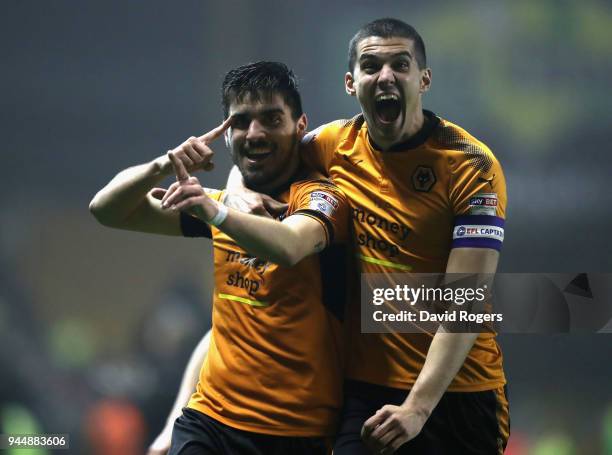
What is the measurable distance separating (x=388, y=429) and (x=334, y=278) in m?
0.54

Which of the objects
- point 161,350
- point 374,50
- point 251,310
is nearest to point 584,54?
point 161,350

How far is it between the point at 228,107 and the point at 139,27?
16.1ft

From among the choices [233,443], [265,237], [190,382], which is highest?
[265,237]

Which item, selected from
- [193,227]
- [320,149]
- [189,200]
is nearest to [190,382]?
[193,227]

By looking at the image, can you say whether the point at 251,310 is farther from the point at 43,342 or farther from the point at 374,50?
the point at 43,342

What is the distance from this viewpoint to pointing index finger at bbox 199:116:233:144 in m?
2.95

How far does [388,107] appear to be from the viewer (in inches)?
119

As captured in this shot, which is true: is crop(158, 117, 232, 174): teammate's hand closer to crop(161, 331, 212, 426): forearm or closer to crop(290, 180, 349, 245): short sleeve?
crop(290, 180, 349, 245): short sleeve

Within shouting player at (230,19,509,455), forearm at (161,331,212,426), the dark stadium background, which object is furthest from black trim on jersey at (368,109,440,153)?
the dark stadium background

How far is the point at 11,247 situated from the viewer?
755 centimetres

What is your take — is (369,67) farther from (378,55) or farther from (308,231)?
(308,231)

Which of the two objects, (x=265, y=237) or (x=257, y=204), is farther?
(x=257, y=204)

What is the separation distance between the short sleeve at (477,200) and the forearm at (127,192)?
951 millimetres

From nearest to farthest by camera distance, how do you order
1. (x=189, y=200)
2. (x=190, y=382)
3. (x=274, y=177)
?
1. (x=189, y=200)
2. (x=274, y=177)
3. (x=190, y=382)
